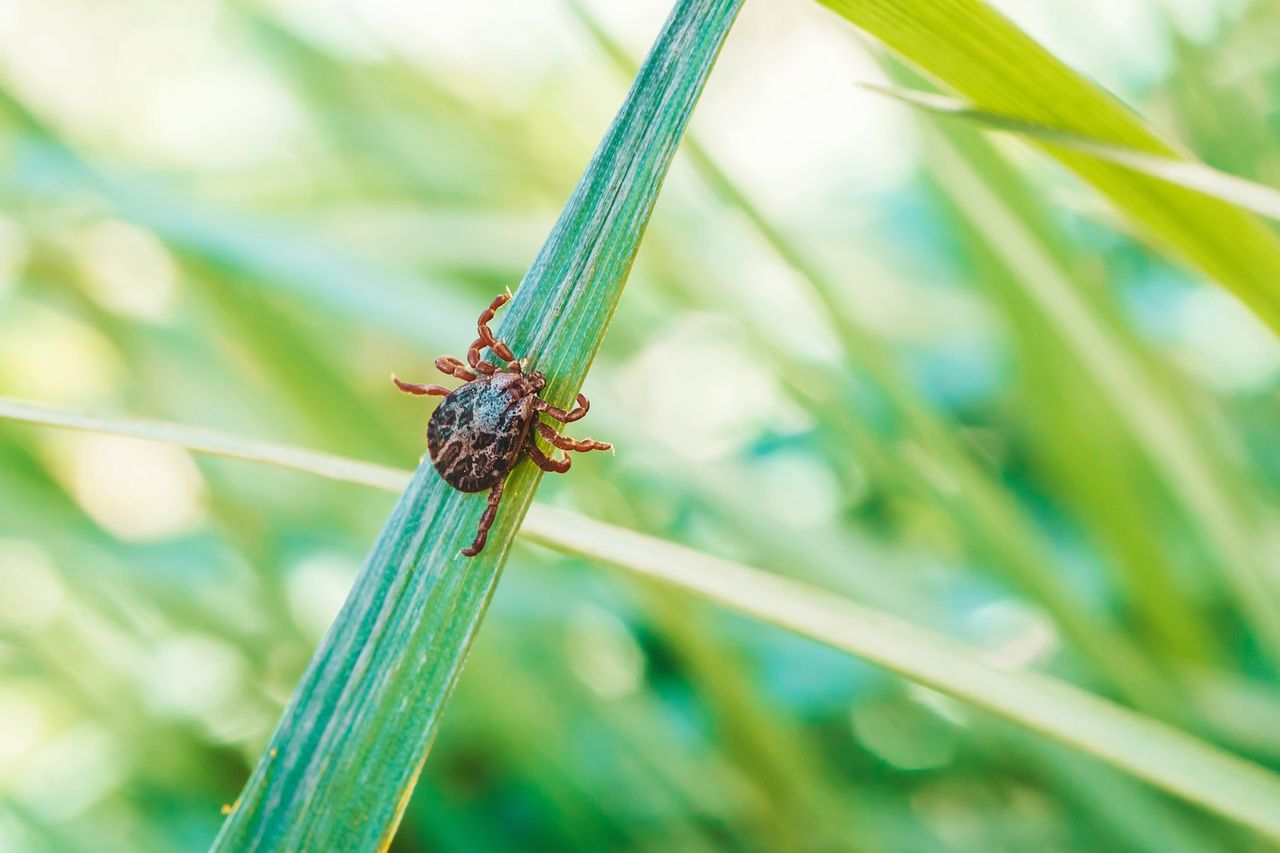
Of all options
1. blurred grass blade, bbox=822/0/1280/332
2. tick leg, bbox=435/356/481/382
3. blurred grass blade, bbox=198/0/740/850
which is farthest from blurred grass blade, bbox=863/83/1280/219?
tick leg, bbox=435/356/481/382

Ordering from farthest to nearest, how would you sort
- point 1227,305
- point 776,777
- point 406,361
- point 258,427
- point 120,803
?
1. point 406,361
2. point 1227,305
3. point 258,427
4. point 120,803
5. point 776,777

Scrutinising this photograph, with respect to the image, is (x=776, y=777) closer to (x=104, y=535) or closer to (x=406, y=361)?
(x=104, y=535)

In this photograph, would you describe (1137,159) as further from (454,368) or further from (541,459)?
(454,368)

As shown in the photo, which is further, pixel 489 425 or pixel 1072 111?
pixel 489 425

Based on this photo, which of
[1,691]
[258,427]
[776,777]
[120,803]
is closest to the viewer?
[776,777]

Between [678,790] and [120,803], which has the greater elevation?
[678,790]

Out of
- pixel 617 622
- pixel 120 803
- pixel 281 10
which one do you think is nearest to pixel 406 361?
pixel 281 10

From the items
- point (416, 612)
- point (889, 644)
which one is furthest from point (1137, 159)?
point (416, 612)
